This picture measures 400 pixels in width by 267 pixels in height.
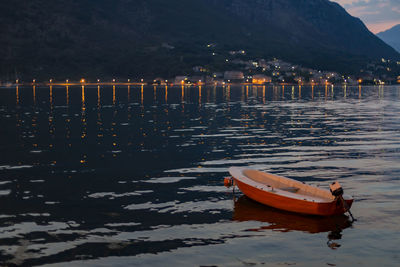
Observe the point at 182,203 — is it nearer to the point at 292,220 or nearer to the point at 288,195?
the point at 288,195

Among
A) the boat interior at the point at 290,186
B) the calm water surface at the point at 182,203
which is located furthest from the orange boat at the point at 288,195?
the calm water surface at the point at 182,203

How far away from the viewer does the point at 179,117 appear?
92125 mm

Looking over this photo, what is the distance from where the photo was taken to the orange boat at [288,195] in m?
25.8

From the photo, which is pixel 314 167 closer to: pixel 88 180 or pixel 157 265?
pixel 88 180

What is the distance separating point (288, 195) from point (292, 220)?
4.42ft

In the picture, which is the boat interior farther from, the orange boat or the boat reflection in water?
the boat reflection in water

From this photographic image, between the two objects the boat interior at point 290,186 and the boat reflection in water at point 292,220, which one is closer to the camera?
the boat reflection in water at point 292,220

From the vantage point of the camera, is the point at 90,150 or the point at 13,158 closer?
the point at 13,158

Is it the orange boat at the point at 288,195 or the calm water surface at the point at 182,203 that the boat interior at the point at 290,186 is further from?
the calm water surface at the point at 182,203

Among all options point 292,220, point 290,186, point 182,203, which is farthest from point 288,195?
point 182,203

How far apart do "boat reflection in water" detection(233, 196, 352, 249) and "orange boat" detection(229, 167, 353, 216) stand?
1.21 ft

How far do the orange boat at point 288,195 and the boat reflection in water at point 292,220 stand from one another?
369 mm

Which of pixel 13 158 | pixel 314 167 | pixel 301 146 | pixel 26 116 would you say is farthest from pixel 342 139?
pixel 26 116

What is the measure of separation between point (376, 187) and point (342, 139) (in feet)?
86.9
